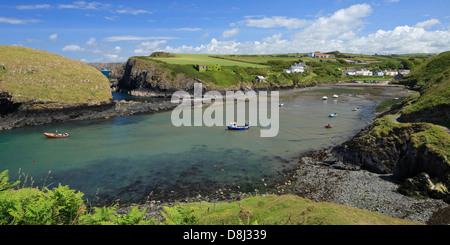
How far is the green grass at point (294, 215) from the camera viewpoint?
13.0 meters

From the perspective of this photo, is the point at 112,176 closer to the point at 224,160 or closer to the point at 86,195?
the point at 86,195

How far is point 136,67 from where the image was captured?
125062 millimetres

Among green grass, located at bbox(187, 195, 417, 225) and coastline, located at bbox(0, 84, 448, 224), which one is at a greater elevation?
green grass, located at bbox(187, 195, 417, 225)

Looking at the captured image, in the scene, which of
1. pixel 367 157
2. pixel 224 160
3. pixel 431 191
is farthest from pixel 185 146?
pixel 431 191

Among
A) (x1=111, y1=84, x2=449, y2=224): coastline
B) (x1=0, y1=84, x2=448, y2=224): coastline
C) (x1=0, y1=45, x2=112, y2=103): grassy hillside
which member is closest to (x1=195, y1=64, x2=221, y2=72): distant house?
(x1=0, y1=45, x2=112, y2=103): grassy hillside

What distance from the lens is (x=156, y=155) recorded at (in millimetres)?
39312

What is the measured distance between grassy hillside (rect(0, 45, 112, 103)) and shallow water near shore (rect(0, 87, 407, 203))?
13.7 m

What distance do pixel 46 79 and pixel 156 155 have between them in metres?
57.7

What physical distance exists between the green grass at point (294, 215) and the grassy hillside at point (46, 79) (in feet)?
223

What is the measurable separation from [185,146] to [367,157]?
1135 inches

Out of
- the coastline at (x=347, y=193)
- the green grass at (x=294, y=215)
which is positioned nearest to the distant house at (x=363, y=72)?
the coastline at (x=347, y=193)

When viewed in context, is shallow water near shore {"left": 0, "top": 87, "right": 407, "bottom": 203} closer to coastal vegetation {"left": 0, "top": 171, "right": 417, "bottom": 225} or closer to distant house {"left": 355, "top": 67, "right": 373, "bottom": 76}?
coastal vegetation {"left": 0, "top": 171, "right": 417, "bottom": 225}

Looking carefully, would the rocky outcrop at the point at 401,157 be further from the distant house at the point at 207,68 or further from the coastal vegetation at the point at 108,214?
the distant house at the point at 207,68

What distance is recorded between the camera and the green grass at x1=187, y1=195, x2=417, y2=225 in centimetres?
1301
